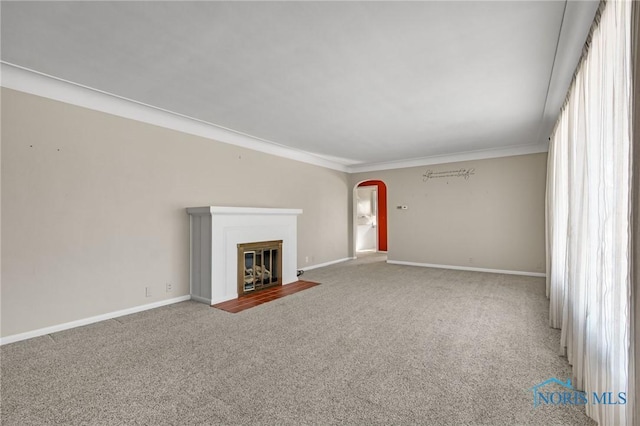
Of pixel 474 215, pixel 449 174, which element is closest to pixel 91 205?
pixel 449 174

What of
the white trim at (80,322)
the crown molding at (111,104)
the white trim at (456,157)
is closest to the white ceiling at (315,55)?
the crown molding at (111,104)

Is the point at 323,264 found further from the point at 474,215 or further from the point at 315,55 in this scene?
the point at 315,55

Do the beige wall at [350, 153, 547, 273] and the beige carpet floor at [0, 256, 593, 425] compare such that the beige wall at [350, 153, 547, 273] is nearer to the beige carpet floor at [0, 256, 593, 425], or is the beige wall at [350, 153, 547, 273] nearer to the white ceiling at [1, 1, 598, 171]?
the white ceiling at [1, 1, 598, 171]

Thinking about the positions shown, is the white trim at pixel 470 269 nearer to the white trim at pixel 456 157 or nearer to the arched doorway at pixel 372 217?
the white trim at pixel 456 157

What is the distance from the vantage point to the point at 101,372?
7.43 feet

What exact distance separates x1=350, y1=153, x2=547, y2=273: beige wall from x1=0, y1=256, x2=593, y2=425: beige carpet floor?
245cm

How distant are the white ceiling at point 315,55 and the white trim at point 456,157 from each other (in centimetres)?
185

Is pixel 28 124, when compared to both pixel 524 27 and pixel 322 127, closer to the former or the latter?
pixel 322 127

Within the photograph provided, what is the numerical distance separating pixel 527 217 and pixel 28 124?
7699mm

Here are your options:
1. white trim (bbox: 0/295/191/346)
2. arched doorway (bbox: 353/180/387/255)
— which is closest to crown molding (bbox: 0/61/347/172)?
white trim (bbox: 0/295/191/346)

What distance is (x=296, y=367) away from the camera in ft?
7.60

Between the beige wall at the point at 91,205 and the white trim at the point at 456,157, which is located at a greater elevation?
the white trim at the point at 456,157

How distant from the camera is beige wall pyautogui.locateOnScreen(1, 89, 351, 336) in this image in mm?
2865

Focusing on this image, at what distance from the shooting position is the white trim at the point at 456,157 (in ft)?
19.0
